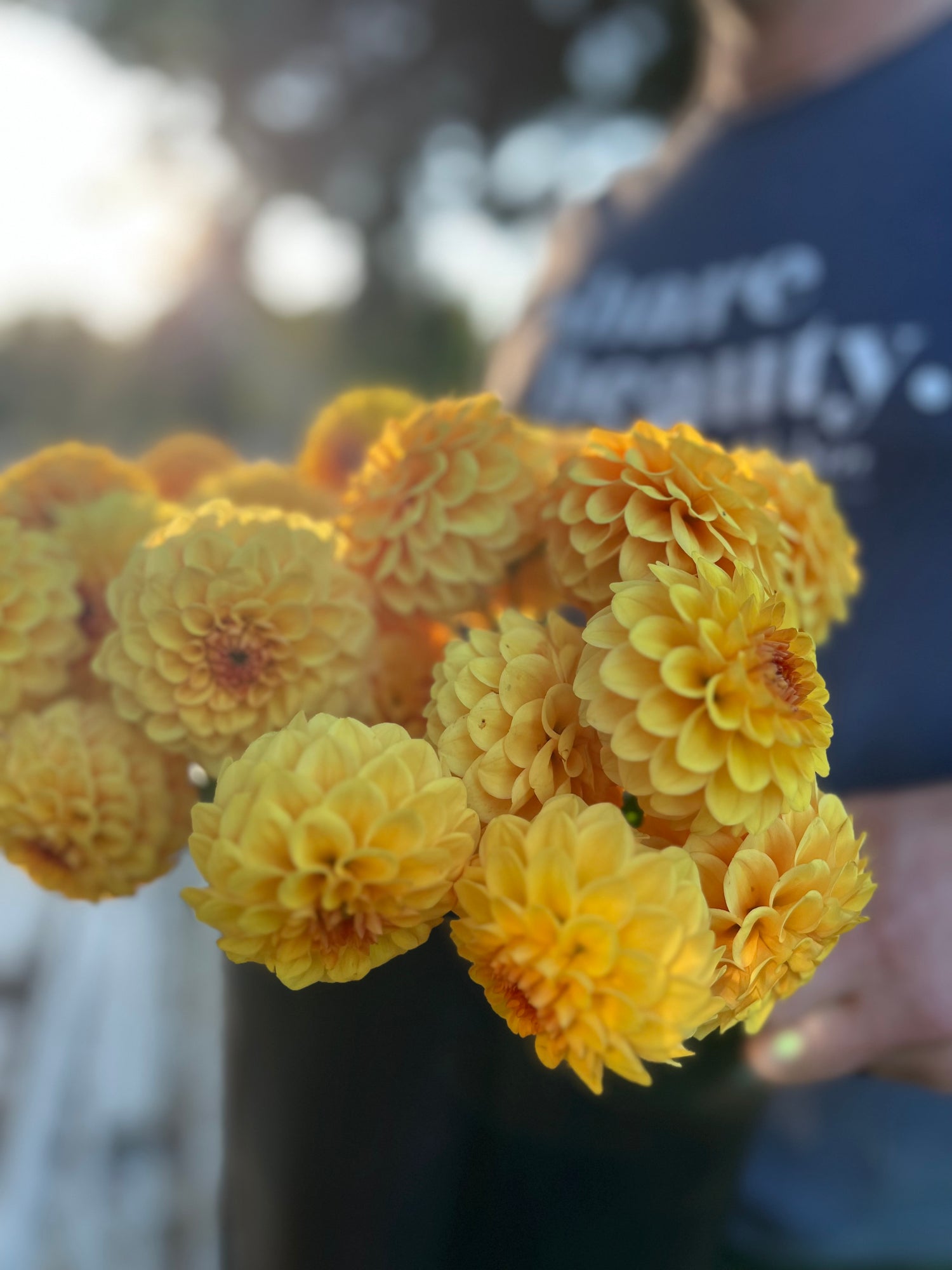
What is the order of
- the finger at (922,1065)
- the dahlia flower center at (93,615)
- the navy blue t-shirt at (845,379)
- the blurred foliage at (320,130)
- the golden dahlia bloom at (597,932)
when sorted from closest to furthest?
the golden dahlia bloom at (597,932), the dahlia flower center at (93,615), the finger at (922,1065), the navy blue t-shirt at (845,379), the blurred foliage at (320,130)

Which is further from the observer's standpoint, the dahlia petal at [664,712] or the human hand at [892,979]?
the human hand at [892,979]

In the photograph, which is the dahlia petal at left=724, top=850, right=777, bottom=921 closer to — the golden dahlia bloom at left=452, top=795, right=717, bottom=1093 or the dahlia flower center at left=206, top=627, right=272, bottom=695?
the golden dahlia bloom at left=452, top=795, right=717, bottom=1093

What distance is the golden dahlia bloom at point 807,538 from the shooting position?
0.28 m

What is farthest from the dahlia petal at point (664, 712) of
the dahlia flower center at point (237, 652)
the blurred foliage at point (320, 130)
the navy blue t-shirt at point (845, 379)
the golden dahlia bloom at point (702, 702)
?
the blurred foliage at point (320, 130)

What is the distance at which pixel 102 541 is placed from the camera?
0.30 metres

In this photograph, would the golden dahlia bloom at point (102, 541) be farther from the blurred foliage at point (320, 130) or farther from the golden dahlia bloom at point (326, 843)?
the blurred foliage at point (320, 130)

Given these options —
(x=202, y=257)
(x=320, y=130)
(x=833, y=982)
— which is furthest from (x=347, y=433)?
(x=320, y=130)

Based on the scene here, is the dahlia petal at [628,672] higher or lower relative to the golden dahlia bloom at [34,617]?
lower

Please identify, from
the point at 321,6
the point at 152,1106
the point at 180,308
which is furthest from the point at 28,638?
the point at 321,6

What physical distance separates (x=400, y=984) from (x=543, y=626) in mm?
135

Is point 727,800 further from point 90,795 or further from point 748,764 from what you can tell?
point 90,795


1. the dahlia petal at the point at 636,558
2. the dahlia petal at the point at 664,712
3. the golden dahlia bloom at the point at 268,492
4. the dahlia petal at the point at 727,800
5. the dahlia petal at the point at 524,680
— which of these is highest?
the golden dahlia bloom at the point at 268,492

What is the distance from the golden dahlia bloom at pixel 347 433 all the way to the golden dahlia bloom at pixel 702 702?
0.19m

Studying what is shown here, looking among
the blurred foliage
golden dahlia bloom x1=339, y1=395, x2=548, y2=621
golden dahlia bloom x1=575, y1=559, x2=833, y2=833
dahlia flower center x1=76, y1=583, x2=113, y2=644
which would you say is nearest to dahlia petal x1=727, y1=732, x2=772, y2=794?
golden dahlia bloom x1=575, y1=559, x2=833, y2=833
